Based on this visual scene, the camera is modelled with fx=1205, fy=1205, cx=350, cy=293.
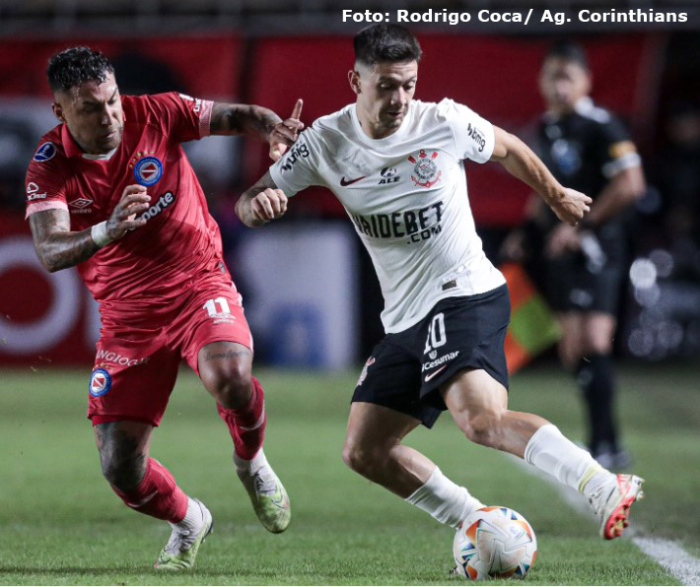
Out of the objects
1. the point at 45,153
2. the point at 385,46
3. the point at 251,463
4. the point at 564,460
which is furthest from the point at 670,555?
the point at 45,153

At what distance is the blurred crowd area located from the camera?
14531mm

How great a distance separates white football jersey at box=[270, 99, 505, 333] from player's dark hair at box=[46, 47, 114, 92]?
0.85 metres

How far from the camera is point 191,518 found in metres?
5.52

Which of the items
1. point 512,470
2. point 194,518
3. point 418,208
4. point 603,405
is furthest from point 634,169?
point 194,518


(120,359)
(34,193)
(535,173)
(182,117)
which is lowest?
(120,359)

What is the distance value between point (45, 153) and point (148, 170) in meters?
0.47

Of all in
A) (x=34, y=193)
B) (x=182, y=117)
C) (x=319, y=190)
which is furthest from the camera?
(x=319, y=190)

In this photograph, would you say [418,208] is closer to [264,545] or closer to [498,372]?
[498,372]

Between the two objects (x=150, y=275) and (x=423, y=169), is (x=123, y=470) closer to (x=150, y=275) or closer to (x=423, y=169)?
(x=150, y=275)

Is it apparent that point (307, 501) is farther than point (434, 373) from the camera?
Yes

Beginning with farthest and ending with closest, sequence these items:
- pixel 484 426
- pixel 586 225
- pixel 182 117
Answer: pixel 586 225, pixel 182 117, pixel 484 426

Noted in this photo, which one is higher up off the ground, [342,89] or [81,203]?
[81,203]

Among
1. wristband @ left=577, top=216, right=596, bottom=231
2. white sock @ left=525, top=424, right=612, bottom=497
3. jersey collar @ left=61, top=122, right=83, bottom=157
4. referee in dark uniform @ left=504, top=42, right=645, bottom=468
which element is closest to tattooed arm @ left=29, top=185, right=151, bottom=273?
jersey collar @ left=61, top=122, right=83, bottom=157

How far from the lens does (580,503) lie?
7297 millimetres
